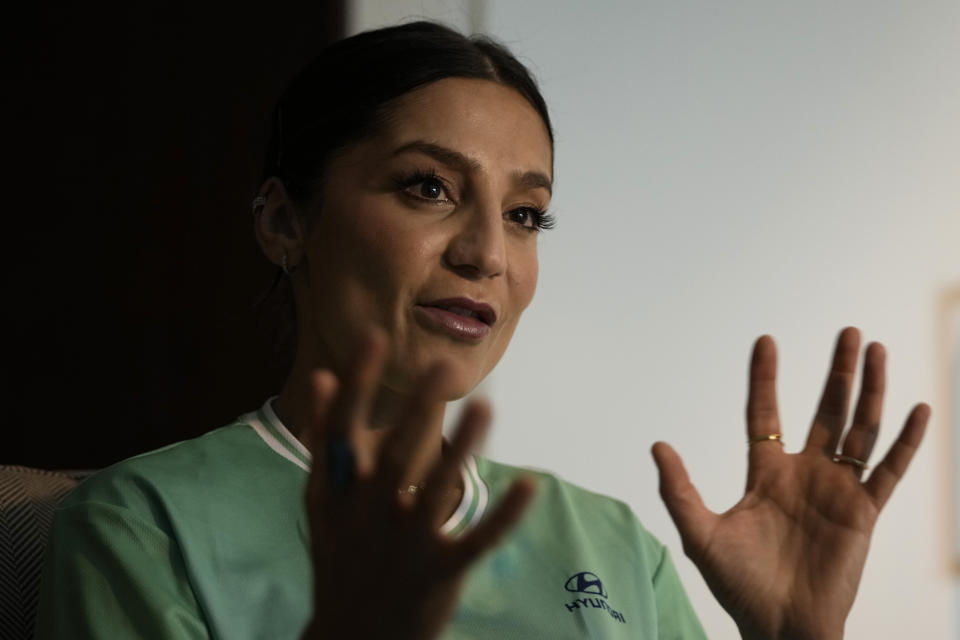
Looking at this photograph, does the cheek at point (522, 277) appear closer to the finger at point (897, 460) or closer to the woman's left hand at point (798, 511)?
the woman's left hand at point (798, 511)

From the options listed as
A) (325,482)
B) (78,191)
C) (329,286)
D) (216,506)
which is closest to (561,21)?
(78,191)

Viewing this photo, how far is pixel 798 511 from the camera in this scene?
3.62ft

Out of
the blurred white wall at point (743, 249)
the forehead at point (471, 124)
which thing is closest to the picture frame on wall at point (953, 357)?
the blurred white wall at point (743, 249)

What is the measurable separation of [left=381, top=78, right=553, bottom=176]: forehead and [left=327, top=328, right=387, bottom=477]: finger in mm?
557

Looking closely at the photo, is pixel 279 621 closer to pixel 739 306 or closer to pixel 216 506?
pixel 216 506

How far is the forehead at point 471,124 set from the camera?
46.2 inches

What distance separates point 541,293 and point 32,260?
0.93 m

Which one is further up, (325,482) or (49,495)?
(325,482)

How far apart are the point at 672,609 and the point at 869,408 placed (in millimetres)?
390

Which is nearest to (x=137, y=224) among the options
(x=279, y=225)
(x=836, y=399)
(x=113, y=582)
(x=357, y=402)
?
(x=279, y=225)

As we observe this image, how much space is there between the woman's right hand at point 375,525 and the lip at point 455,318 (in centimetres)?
46

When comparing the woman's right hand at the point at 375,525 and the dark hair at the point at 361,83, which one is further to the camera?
the dark hair at the point at 361,83

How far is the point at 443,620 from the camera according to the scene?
0.67m

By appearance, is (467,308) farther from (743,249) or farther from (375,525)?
(743,249)
